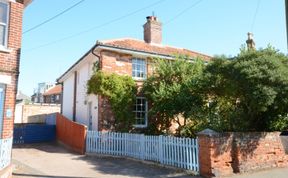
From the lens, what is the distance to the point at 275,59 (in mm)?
11508

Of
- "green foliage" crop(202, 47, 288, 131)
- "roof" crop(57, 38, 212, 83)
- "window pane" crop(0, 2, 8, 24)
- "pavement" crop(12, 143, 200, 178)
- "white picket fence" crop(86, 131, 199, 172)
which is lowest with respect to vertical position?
"pavement" crop(12, 143, 200, 178)

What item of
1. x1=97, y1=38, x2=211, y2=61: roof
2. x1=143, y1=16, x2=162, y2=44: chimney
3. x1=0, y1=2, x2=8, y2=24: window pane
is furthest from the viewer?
x1=143, y1=16, x2=162, y2=44: chimney

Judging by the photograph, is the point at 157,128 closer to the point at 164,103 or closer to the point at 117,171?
the point at 164,103

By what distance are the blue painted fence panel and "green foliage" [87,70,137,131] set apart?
19.5 feet

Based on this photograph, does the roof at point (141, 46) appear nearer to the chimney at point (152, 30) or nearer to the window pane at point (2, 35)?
the chimney at point (152, 30)

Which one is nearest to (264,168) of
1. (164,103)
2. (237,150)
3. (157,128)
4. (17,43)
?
(237,150)

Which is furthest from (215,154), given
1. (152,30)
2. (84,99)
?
(152,30)

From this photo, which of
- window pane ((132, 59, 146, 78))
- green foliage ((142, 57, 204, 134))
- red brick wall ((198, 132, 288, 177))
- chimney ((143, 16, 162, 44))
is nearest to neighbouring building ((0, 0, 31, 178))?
red brick wall ((198, 132, 288, 177))

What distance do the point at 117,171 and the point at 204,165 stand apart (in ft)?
10.9

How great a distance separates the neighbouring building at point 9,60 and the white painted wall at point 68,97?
13331 mm

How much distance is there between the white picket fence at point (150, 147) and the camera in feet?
36.9

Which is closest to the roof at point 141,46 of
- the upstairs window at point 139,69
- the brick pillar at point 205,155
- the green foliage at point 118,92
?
the upstairs window at point 139,69

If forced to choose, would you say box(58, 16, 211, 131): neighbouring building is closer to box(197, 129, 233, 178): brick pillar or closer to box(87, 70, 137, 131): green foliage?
box(87, 70, 137, 131): green foliage

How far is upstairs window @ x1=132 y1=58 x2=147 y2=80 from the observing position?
18.9 meters
